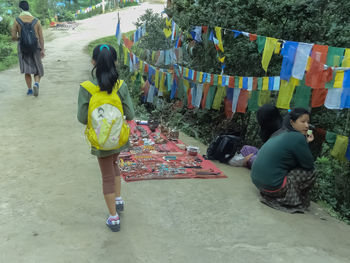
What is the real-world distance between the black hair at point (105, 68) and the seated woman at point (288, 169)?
6.98 feet

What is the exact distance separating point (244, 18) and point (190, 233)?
478 centimetres

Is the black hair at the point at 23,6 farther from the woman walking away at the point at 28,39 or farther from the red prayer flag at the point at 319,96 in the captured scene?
the red prayer flag at the point at 319,96

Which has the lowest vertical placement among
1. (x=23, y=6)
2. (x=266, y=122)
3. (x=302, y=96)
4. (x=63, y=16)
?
(x=63, y=16)

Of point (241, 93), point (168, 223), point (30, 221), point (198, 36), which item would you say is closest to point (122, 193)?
point (168, 223)

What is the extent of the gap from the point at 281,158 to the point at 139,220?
5.83 ft

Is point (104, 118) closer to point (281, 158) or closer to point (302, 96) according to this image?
point (281, 158)

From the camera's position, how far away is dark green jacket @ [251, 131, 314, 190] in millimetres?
4012

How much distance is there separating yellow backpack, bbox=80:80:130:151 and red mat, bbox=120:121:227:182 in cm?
166

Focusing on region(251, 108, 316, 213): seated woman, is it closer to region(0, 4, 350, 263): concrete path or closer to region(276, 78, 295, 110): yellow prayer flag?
region(0, 4, 350, 263): concrete path

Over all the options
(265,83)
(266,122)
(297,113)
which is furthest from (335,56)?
(266,122)

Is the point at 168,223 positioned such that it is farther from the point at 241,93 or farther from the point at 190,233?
the point at 241,93

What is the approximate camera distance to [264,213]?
4.06 m

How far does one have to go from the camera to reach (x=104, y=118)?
3.02m

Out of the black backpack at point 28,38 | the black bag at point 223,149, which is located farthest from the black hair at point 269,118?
the black backpack at point 28,38
